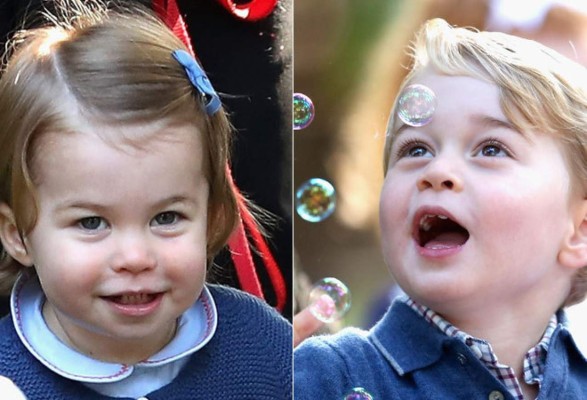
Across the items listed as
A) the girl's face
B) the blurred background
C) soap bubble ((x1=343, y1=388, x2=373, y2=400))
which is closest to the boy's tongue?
the blurred background

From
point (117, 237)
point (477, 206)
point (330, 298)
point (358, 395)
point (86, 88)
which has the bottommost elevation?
point (358, 395)

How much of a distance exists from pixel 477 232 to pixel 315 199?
0.28 metres

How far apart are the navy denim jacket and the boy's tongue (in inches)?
5.0

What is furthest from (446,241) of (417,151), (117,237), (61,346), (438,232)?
(61,346)

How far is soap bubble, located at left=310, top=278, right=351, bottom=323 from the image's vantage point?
4.94 feet

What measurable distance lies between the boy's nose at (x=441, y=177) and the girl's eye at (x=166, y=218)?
1.31 feet

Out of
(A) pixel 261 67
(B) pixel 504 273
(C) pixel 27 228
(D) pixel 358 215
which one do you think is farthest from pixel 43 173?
(B) pixel 504 273

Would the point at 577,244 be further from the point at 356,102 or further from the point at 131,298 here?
the point at 131,298

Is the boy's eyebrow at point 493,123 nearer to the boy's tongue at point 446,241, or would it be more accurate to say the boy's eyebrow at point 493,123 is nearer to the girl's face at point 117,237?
the boy's tongue at point 446,241

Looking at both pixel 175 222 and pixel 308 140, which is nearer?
pixel 175 222

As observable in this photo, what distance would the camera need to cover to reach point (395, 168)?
1.48 meters

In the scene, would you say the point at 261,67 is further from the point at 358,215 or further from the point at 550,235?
the point at 550,235

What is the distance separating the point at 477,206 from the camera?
140 cm

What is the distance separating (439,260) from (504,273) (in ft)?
0.36
